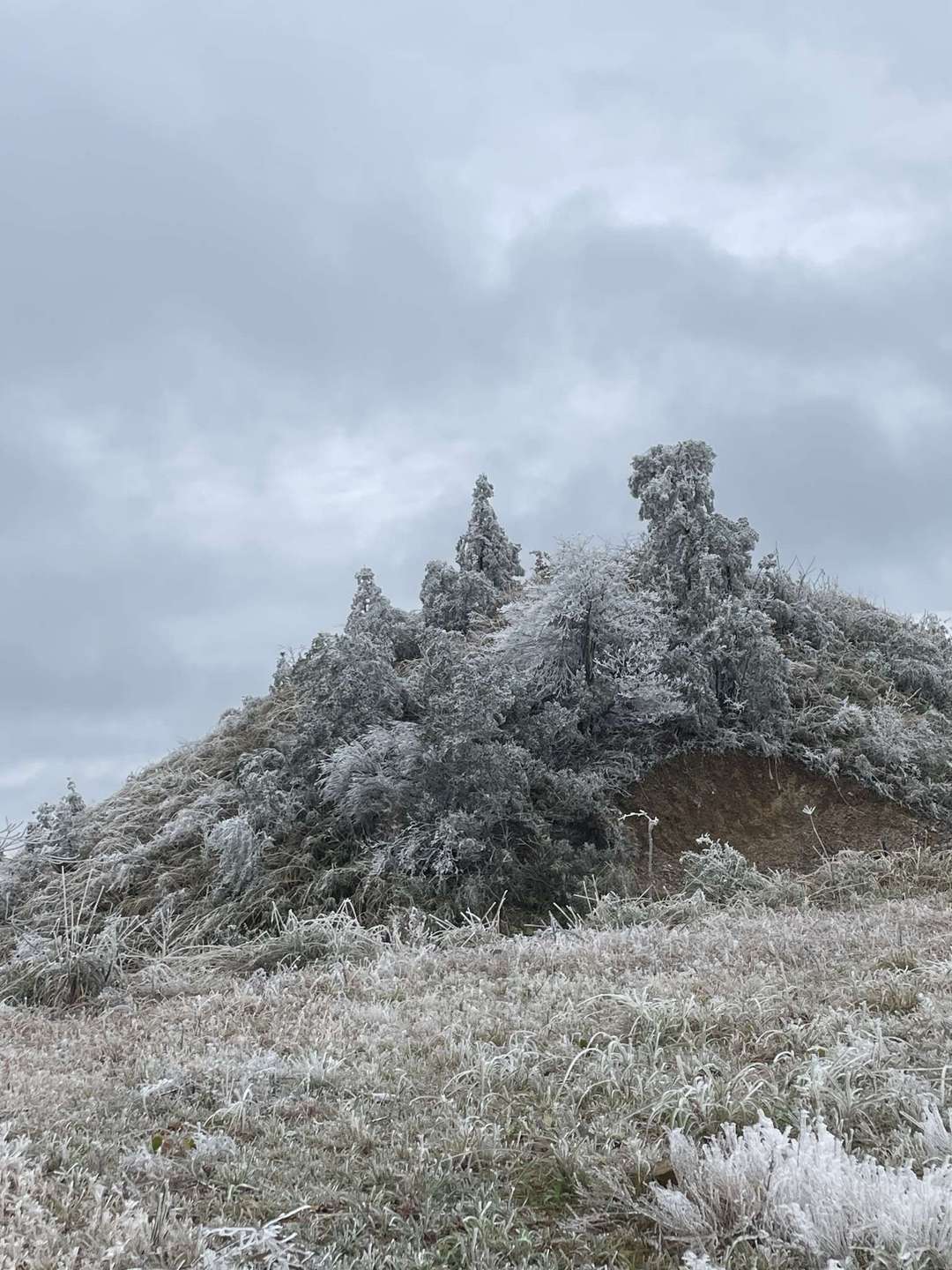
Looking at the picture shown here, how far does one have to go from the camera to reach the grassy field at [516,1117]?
296 cm

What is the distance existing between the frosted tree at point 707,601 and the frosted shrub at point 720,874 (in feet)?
9.25

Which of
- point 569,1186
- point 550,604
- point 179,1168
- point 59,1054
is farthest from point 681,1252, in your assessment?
point 550,604

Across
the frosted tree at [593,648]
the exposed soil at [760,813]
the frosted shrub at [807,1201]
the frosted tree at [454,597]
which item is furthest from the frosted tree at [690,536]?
the frosted shrub at [807,1201]

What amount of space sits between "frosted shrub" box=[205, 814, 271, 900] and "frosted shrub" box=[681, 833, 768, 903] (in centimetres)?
533

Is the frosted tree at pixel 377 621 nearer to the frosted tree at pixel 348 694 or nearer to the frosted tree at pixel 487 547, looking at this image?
the frosted tree at pixel 348 694

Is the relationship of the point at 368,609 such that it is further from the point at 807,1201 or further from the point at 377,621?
the point at 807,1201

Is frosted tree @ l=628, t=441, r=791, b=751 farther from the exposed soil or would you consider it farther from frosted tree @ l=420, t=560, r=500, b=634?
frosted tree @ l=420, t=560, r=500, b=634

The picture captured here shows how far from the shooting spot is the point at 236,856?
39.2 feet

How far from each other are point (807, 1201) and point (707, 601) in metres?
13.1

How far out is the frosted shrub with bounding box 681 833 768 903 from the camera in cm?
1088

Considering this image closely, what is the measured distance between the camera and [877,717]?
15.4 m

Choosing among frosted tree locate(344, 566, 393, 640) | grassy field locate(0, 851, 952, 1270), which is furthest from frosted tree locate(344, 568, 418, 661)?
grassy field locate(0, 851, 952, 1270)

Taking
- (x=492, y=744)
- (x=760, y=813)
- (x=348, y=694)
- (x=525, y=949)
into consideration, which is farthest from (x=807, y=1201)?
(x=760, y=813)

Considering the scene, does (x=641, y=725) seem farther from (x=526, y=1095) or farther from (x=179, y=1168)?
(x=179, y=1168)
